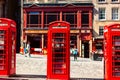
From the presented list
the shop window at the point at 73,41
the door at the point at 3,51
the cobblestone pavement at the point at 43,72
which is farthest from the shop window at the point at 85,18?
the door at the point at 3,51

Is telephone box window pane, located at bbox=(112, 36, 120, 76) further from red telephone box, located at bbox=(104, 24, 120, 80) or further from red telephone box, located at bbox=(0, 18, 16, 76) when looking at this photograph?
red telephone box, located at bbox=(0, 18, 16, 76)

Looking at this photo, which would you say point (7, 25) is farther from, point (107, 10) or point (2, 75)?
point (107, 10)

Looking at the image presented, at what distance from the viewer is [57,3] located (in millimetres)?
65812

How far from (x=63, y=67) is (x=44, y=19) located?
45198 mm

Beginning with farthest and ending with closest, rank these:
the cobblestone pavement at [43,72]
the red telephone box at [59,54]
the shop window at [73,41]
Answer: the shop window at [73,41]
the cobblestone pavement at [43,72]
the red telephone box at [59,54]

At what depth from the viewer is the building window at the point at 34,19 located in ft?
217

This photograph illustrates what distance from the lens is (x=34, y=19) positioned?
66.2m

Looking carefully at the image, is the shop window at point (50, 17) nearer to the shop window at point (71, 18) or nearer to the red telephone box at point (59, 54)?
the shop window at point (71, 18)

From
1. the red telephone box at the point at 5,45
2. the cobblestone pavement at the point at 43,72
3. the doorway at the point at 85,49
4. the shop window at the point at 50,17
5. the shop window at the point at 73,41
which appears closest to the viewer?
the red telephone box at the point at 5,45

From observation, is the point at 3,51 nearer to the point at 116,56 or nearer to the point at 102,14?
the point at 116,56

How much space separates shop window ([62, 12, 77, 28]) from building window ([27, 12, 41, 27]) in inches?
153

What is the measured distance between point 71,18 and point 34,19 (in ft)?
18.8

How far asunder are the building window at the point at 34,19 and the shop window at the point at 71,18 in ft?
12.8

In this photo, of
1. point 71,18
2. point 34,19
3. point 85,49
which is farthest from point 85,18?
point 34,19
